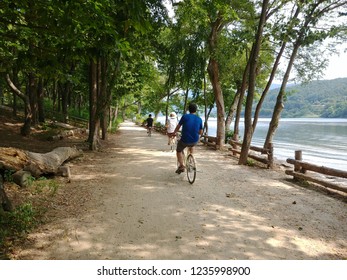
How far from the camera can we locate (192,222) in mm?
5016

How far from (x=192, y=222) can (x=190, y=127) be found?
3220 mm

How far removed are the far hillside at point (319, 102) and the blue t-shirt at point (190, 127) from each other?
446 feet

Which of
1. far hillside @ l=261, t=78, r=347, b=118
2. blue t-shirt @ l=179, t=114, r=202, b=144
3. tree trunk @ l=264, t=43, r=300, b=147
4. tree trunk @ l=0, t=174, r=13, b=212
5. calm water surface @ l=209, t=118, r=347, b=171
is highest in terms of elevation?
far hillside @ l=261, t=78, r=347, b=118

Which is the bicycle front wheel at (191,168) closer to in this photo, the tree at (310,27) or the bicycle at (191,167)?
the bicycle at (191,167)

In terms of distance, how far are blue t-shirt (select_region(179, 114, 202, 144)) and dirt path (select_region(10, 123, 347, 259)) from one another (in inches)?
49.4

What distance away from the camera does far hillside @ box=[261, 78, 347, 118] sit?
429ft

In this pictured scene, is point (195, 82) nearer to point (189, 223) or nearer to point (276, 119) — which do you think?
point (276, 119)

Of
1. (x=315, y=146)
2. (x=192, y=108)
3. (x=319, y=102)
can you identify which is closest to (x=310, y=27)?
(x=192, y=108)

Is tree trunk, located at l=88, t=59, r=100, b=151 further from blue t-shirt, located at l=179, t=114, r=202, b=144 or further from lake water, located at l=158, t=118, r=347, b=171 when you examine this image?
lake water, located at l=158, t=118, r=347, b=171

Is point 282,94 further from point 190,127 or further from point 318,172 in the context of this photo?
point 190,127

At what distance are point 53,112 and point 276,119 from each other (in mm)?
22068

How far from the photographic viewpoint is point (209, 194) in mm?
6840

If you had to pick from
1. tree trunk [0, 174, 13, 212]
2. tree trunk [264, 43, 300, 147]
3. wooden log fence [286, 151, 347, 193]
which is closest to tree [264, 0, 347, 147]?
tree trunk [264, 43, 300, 147]

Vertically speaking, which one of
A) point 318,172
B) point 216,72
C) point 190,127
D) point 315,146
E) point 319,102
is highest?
point 319,102
